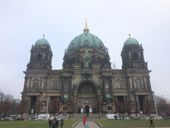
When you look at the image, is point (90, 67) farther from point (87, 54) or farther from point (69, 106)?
point (69, 106)

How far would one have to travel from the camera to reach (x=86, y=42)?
8288 cm

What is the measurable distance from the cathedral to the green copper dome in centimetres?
975

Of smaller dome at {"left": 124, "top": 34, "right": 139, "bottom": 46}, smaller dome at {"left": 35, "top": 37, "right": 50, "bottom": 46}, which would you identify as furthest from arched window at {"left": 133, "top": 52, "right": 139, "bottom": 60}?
smaller dome at {"left": 35, "top": 37, "right": 50, "bottom": 46}

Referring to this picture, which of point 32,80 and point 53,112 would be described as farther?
point 32,80

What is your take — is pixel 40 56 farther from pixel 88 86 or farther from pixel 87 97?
pixel 87 97

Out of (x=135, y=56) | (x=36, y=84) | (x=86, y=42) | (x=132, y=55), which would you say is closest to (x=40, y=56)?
(x=36, y=84)

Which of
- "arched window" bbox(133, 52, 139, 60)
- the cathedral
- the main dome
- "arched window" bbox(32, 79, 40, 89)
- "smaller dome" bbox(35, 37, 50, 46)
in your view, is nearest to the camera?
the cathedral

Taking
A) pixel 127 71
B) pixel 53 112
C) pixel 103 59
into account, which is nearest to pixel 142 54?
pixel 127 71

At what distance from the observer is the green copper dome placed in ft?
270

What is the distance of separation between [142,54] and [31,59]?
3722 cm

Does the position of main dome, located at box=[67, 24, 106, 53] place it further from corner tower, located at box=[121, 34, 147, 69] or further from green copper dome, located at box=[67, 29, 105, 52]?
corner tower, located at box=[121, 34, 147, 69]

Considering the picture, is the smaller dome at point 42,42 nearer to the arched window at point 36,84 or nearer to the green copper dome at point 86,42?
the green copper dome at point 86,42

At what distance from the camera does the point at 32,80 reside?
224ft

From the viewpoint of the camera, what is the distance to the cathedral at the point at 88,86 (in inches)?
2509
